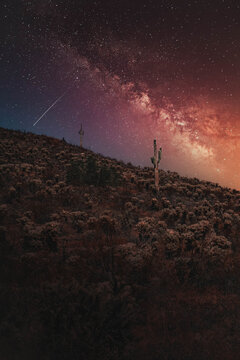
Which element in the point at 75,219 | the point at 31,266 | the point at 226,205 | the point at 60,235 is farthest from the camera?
the point at 226,205

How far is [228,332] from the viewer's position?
5.18 m

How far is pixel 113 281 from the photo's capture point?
6.02 metres

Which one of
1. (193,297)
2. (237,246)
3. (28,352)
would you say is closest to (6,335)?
(28,352)

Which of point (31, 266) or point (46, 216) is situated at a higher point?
point (46, 216)

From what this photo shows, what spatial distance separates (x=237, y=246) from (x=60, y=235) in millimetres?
7670

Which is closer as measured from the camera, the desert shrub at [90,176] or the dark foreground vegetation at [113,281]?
the dark foreground vegetation at [113,281]

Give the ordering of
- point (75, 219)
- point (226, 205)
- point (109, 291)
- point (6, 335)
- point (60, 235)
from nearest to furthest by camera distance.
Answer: point (6, 335), point (109, 291), point (60, 235), point (75, 219), point (226, 205)

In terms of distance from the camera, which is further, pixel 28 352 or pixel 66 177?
pixel 66 177

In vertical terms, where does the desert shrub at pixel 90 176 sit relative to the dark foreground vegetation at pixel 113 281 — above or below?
above

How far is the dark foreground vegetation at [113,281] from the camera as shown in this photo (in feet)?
14.7

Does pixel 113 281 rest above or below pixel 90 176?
below

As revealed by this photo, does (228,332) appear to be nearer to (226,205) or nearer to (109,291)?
(109,291)

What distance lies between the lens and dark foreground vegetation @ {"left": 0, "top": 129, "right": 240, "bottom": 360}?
4469 mm

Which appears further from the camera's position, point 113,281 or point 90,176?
point 90,176
